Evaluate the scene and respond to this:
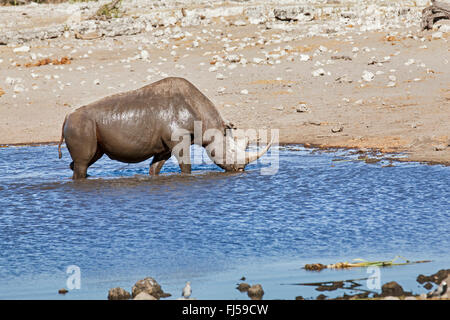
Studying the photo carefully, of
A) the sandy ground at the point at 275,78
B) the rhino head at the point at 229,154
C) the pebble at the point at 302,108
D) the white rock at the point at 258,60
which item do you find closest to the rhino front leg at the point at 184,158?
the rhino head at the point at 229,154

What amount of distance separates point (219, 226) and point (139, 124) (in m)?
3.28

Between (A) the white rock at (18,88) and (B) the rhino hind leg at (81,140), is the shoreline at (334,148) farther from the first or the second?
(B) the rhino hind leg at (81,140)

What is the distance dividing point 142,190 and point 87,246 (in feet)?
8.96

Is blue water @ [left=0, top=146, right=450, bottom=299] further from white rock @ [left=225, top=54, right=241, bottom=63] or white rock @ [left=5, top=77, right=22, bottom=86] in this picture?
→ white rock @ [left=225, top=54, right=241, bottom=63]

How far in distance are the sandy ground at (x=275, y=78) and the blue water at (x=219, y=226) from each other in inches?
79.2

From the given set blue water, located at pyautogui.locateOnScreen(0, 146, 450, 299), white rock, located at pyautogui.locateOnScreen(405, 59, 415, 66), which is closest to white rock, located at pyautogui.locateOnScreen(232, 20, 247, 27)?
white rock, located at pyautogui.locateOnScreen(405, 59, 415, 66)

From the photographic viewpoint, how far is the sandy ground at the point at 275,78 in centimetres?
1356

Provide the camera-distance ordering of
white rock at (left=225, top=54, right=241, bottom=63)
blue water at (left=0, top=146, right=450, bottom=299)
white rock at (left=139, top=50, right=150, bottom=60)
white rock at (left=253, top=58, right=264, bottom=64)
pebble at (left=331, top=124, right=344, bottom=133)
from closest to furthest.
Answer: blue water at (left=0, top=146, right=450, bottom=299)
pebble at (left=331, top=124, right=344, bottom=133)
white rock at (left=253, top=58, right=264, bottom=64)
white rock at (left=225, top=54, right=241, bottom=63)
white rock at (left=139, top=50, right=150, bottom=60)

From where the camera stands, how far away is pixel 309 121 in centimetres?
1420

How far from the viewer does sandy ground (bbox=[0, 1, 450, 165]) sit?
13.6m

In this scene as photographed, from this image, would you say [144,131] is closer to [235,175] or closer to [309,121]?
[235,175]

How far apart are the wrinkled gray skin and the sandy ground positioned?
2.83m

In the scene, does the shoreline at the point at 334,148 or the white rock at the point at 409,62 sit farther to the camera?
the white rock at the point at 409,62

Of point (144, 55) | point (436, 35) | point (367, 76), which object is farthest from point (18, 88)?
point (436, 35)
